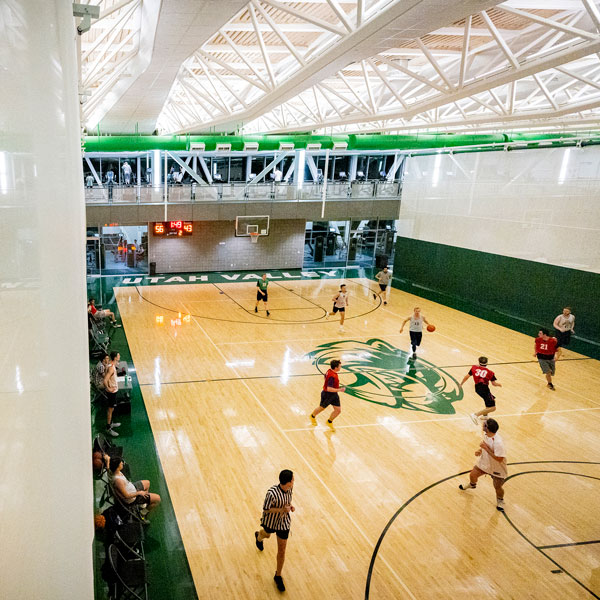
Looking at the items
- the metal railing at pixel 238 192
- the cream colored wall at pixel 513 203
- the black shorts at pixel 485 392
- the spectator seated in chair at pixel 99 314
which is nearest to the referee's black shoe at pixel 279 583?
the black shorts at pixel 485 392

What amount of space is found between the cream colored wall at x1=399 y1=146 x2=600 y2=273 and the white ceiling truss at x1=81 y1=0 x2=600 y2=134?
174cm

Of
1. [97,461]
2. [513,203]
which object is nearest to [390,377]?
[97,461]

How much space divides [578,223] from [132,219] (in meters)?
16.1

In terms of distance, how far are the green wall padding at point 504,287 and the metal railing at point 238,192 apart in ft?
9.80

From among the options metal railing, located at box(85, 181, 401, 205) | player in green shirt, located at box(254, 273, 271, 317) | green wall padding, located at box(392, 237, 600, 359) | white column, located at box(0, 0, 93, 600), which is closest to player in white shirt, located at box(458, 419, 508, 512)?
white column, located at box(0, 0, 93, 600)

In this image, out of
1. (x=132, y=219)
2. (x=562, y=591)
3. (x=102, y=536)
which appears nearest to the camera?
(x=562, y=591)

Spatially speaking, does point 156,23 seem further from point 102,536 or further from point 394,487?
point 394,487

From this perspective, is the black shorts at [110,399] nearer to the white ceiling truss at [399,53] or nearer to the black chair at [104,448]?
the black chair at [104,448]

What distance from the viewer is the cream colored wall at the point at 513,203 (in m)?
15.6

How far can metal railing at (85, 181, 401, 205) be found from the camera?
65.4ft

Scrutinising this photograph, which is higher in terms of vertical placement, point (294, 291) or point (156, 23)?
point (156, 23)

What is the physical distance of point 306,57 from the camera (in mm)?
9523

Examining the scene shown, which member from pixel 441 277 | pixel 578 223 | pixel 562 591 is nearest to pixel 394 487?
pixel 562 591

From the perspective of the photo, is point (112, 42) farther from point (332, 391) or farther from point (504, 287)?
point (504, 287)
